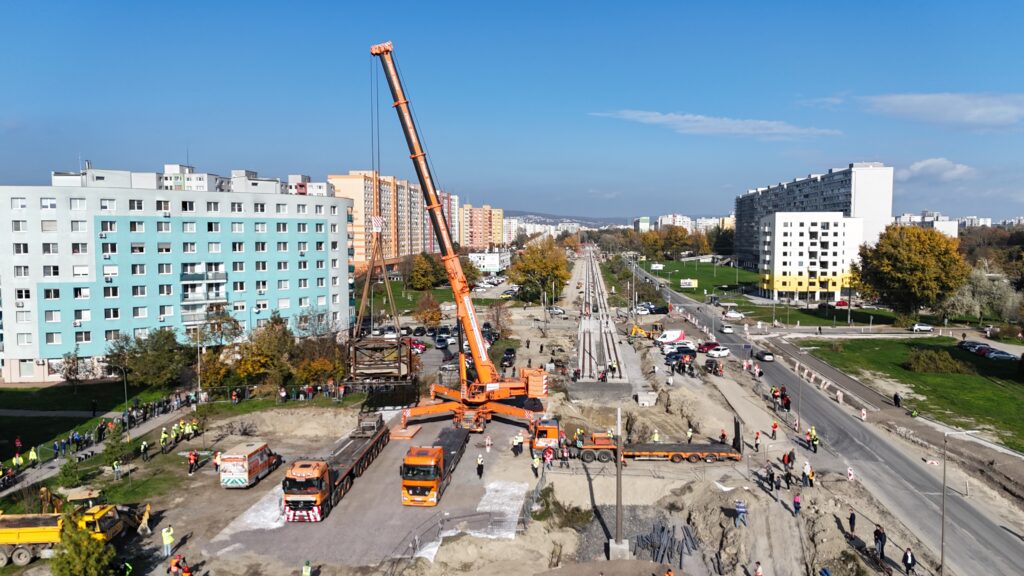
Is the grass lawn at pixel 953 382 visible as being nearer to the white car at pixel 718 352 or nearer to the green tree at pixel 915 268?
the white car at pixel 718 352

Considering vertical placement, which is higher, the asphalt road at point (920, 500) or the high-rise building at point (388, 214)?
the high-rise building at point (388, 214)

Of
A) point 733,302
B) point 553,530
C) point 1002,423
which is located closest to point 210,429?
point 553,530

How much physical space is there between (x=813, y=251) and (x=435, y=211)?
74695 millimetres

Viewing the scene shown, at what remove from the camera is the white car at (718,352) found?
56188mm

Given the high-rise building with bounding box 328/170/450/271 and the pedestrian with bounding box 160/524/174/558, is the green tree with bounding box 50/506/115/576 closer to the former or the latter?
the pedestrian with bounding box 160/524/174/558

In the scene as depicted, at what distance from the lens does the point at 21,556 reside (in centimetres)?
2139

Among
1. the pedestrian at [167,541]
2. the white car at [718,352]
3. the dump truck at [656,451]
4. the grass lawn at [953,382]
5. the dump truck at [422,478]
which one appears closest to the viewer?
the pedestrian at [167,541]

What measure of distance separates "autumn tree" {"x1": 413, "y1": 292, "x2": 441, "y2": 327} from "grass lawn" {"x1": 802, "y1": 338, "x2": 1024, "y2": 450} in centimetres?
3680

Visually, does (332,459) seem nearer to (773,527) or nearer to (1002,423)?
(773,527)

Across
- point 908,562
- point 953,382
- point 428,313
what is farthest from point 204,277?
point 953,382

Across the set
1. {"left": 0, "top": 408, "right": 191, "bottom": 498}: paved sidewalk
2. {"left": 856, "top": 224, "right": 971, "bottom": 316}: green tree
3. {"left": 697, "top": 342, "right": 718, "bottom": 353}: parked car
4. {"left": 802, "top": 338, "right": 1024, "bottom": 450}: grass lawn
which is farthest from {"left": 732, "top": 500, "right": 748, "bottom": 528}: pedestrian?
{"left": 856, "top": 224, "right": 971, "bottom": 316}: green tree

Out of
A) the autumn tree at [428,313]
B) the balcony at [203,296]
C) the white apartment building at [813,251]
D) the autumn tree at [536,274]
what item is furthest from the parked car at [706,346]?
the balcony at [203,296]

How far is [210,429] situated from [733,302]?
242ft

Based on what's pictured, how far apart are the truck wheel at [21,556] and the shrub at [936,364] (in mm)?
55508
